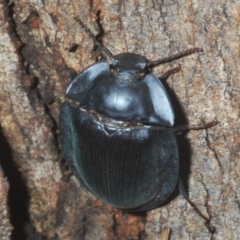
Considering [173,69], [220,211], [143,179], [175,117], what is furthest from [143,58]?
[220,211]

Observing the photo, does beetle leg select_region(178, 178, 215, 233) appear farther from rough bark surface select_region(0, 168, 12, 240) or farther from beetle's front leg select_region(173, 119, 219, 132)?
rough bark surface select_region(0, 168, 12, 240)

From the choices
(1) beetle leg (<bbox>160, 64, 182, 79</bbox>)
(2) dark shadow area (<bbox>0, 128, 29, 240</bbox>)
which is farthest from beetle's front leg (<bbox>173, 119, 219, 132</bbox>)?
(2) dark shadow area (<bbox>0, 128, 29, 240</bbox>)

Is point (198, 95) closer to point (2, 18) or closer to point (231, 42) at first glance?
point (231, 42)

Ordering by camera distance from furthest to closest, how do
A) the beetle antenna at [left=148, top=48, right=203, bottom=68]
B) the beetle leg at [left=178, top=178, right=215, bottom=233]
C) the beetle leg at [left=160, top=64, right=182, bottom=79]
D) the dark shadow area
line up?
the dark shadow area < the beetle leg at [left=178, top=178, right=215, bottom=233] < the beetle leg at [left=160, top=64, right=182, bottom=79] < the beetle antenna at [left=148, top=48, right=203, bottom=68]

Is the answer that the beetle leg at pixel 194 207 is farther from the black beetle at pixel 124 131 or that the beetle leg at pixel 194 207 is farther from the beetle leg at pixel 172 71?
the beetle leg at pixel 172 71

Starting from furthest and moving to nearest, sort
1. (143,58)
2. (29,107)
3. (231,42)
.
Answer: (29,107) < (143,58) < (231,42)

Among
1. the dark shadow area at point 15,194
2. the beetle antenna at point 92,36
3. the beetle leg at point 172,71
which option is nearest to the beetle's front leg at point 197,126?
the beetle leg at point 172,71

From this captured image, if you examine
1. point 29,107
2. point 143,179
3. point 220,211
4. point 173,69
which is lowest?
point 220,211

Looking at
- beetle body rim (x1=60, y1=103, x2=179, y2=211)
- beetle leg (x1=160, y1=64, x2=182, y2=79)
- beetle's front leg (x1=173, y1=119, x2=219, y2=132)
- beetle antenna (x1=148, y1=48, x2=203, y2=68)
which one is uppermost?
beetle antenna (x1=148, y1=48, x2=203, y2=68)
